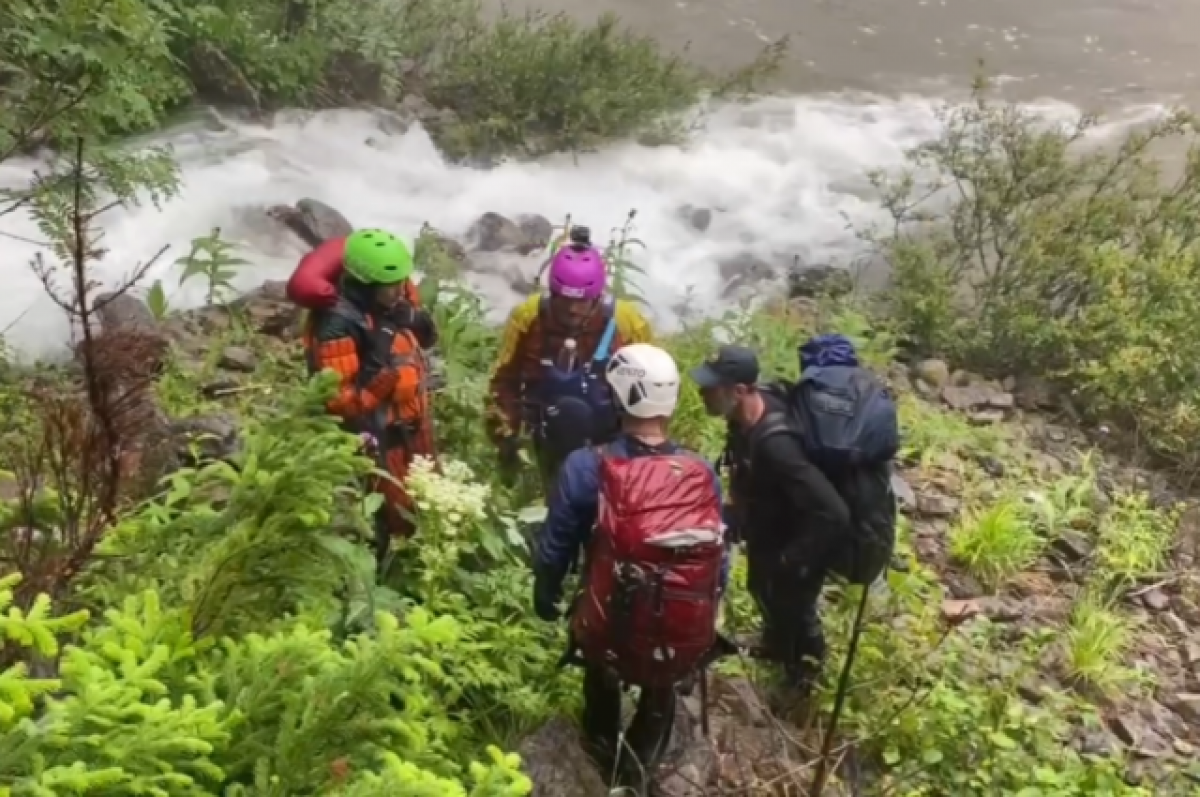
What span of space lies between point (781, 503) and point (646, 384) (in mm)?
978

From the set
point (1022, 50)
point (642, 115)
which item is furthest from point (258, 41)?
point (1022, 50)

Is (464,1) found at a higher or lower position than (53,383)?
higher

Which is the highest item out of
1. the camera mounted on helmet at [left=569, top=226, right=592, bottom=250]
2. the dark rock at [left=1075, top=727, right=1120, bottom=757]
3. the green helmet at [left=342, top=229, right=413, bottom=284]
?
the green helmet at [left=342, top=229, right=413, bottom=284]

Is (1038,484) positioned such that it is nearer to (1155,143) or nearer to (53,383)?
(53,383)

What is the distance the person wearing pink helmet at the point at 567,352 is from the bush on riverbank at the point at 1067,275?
4755 millimetres

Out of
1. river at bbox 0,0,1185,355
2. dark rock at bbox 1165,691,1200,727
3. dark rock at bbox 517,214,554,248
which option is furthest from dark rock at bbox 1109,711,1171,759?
dark rock at bbox 517,214,554,248

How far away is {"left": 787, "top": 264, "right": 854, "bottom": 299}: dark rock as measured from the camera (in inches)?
411

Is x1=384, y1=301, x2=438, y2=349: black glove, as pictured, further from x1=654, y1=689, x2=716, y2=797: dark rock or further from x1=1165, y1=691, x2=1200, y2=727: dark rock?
x1=1165, y1=691, x2=1200, y2=727: dark rock

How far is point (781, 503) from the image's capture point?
4.63 m

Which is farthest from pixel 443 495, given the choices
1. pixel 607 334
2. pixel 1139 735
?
pixel 1139 735

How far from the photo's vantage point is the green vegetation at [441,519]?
2.75m

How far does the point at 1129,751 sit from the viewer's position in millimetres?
5516

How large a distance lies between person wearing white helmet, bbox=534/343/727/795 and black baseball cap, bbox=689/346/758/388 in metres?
0.43

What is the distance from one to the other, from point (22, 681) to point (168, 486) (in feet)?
6.93
